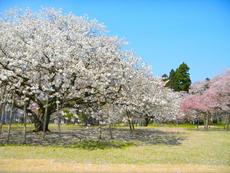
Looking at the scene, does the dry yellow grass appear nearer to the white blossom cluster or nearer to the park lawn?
the park lawn

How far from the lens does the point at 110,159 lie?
13070mm

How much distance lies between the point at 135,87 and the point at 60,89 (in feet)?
16.7

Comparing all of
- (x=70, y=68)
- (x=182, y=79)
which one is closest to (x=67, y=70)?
(x=70, y=68)

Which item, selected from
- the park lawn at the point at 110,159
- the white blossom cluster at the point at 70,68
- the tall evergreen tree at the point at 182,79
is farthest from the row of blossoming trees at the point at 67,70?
the tall evergreen tree at the point at 182,79

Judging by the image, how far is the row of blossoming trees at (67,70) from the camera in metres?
19.1

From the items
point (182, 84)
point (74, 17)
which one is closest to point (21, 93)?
point (74, 17)

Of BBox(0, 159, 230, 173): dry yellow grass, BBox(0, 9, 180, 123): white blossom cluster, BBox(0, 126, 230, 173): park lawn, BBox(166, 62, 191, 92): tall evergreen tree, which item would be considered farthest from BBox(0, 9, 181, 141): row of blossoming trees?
BBox(166, 62, 191, 92): tall evergreen tree

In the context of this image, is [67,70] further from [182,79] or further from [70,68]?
[182,79]

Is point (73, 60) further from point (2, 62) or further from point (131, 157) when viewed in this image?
point (131, 157)

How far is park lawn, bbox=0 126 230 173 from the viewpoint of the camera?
444 inches

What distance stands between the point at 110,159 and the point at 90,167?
5.82 ft

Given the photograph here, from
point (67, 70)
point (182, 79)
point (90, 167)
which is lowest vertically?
point (90, 167)

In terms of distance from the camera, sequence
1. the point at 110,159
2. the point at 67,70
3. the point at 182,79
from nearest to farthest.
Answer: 1. the point at 110,159
2. the point at 67,70
3. the point at 182,79

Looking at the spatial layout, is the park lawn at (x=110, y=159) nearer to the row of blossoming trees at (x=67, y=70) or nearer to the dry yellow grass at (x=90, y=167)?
the dry yellow grass at (x=90, y=167)
